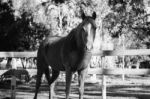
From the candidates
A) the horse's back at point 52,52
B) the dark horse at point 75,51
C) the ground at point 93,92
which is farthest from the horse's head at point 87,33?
the ground at point 93,92

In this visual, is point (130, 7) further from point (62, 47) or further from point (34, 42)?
point (62, 47)

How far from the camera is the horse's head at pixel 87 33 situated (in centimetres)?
500

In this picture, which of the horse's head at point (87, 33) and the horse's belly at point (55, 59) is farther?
the horse's belly at point (55, 59)

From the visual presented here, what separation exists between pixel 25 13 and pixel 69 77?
15.8 meters

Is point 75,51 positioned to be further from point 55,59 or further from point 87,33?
point 55,59

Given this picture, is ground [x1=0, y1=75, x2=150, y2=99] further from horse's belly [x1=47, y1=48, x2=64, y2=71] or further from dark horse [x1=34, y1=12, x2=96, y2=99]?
dark horse [x1=34, y1=12, x2=96, y2=99]

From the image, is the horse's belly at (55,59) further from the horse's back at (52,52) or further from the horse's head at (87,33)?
the horse's head at (87,33)

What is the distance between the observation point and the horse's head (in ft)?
16.4

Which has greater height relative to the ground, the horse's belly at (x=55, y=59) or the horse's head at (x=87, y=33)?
the horse's head at (x=87, y=33)

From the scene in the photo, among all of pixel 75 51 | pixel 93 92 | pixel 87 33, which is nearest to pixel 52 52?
pixel 75 51

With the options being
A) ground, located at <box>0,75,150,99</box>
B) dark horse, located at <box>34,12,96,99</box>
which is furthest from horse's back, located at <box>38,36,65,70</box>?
ground, located at <box>0,75,150,99</box>

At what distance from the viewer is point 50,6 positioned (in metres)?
19.1

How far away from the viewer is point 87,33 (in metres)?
5.05

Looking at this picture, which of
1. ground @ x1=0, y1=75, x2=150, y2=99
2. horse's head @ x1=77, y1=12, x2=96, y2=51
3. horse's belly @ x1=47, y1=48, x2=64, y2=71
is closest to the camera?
horse's head @ x1=77, y1=12, x2=96, y2=51
